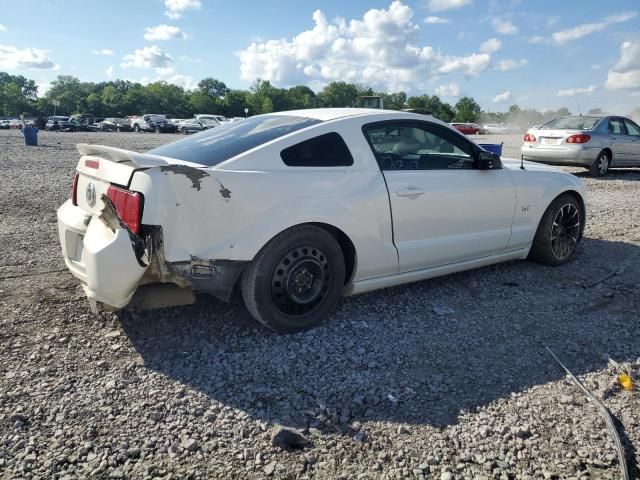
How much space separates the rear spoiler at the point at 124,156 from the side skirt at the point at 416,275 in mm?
1625

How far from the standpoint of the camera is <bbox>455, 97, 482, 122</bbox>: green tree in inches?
3760

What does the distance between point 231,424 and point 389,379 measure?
3.20ft

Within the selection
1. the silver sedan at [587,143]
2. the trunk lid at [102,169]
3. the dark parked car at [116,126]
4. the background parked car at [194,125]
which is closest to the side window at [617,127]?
the silver sedan at [587,143]

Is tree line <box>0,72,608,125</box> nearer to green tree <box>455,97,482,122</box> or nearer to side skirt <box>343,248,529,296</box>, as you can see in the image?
green tree <box>455,97,482,122</box>

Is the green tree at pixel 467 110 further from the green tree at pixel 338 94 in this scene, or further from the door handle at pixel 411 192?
the door handle at pixel 411 192

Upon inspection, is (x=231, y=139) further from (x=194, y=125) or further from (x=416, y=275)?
(x=194, y=125)

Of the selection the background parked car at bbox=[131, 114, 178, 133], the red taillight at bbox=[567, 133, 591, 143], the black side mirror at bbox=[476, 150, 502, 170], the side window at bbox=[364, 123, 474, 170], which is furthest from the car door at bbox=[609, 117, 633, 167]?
the background parked car at bbox=[131, 114, 178, 133]

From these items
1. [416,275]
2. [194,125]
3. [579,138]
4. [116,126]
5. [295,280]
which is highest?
[194,125]

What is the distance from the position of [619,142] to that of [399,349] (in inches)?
447

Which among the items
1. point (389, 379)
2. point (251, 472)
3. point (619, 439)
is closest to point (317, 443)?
point (251, 472)

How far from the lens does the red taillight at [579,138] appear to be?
11.5 metres

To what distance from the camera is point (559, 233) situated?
5.12 metres

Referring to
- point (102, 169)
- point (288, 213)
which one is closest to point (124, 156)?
point (102, 169)

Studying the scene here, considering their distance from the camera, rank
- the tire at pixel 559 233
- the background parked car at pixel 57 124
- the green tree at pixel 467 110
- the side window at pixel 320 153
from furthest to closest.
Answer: the green tree at pixel 467 110
the background parked car at pixel 57 124
the tire at pixel 559 233
the side window at pixel 320 153
